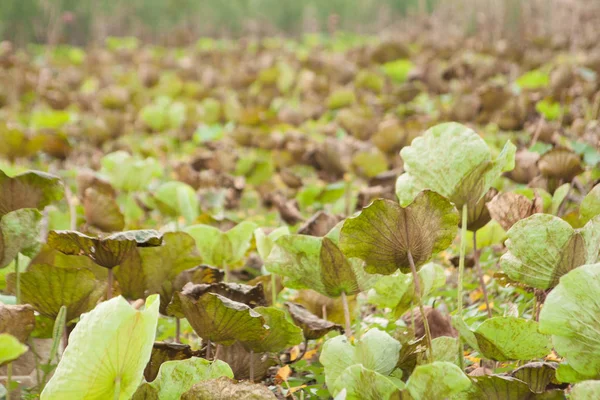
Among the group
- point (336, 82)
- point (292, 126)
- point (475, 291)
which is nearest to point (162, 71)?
point (336, 82)

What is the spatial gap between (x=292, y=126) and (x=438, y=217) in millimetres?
2830

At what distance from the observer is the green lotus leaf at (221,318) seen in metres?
0.90

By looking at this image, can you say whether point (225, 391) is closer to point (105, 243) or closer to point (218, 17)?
point (105, 243)

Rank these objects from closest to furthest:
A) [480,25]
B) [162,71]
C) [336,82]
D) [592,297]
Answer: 1. [592,297]
2. [336,82]
3. [162,71]
4. [480,25]

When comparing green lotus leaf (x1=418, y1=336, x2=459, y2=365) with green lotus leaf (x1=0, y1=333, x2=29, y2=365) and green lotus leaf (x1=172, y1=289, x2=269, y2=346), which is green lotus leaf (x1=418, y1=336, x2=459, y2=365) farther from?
green lotus leaf (x1=0, y1=333, x2=29, y2=365)

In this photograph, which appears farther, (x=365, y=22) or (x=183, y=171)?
(x=365, y=22)

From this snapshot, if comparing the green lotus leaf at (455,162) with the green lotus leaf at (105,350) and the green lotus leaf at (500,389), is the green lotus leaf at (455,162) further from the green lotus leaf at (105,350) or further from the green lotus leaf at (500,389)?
the green lotus leaf at (105,350)

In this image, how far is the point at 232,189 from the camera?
7.41ft

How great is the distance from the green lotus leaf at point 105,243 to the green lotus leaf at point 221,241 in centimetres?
30

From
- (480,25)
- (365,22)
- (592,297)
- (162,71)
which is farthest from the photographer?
(365,22)

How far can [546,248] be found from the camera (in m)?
0.88

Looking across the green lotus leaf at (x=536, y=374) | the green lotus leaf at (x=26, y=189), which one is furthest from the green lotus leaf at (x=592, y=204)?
the green lotus leaf at (x=26, y=189)

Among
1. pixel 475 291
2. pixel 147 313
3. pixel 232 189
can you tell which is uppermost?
pixel 147 313

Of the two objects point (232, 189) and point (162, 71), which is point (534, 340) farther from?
point (162, 71)
